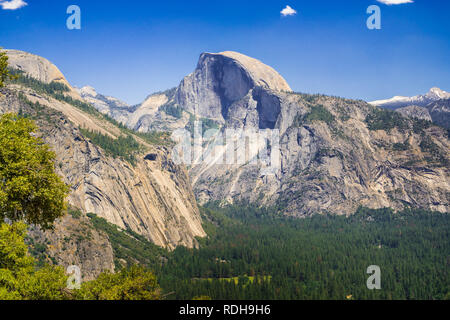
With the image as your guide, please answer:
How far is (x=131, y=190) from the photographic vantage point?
179000mm

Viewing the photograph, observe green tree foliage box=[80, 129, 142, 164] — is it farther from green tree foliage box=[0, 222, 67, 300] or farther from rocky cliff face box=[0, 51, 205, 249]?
green tree foliage box=[0, 222, 67, 300]

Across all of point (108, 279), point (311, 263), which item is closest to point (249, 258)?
point (311, 263)

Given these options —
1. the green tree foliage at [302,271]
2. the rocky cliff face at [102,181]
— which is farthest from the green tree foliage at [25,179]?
the rocky cliff face at [102,181]

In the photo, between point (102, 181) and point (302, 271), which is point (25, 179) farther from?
point (102, 181)

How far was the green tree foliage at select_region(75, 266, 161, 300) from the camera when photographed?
90.0 feet

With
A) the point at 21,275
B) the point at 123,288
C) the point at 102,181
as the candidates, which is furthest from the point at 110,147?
the point at 21,275

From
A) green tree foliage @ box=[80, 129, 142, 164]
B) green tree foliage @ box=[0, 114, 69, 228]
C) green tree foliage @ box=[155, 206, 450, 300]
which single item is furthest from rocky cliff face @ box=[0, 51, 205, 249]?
green tree foliage @ box=[0, 114, 69, 228]

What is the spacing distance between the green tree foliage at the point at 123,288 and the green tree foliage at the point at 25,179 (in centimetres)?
530

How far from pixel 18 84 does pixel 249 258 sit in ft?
420

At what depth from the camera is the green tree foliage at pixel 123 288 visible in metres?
27.4

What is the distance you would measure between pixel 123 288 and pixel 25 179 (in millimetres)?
9076

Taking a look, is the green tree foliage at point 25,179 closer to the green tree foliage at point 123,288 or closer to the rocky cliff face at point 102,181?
the green tree foliage at point 123,288
